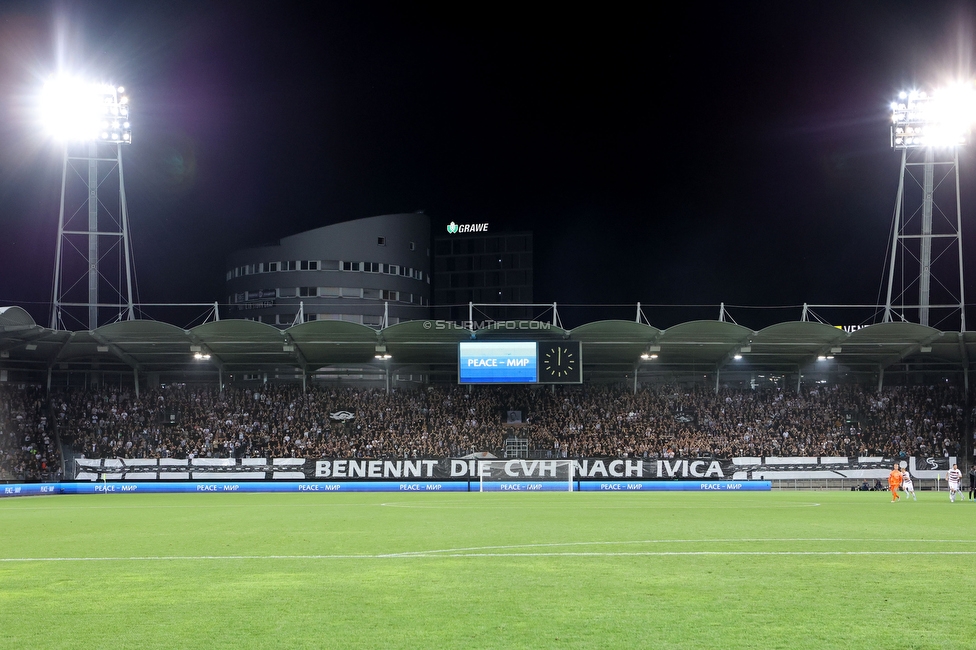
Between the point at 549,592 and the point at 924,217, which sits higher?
the point at 924,217

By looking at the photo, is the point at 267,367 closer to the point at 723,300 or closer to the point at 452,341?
the point at 452,341

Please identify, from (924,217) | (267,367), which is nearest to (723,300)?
(924,217)

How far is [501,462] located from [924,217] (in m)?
25.3

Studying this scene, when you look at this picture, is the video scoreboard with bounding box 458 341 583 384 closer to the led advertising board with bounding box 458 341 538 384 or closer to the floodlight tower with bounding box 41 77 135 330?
the led advertising board with bounding box 458 341 538 384

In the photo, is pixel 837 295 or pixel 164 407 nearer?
pixel 164 407

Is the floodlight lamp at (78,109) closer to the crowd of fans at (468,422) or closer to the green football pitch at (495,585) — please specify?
the crowd of fans at (468,422)

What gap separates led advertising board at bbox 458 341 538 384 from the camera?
4531cm

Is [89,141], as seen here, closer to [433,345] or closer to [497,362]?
[433,345]

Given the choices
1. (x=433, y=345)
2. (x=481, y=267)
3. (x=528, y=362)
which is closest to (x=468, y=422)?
(x=433, y=345)

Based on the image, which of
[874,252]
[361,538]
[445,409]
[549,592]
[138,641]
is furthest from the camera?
[874,252]

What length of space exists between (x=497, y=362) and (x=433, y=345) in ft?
15.6

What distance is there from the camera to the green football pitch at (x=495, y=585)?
750cm

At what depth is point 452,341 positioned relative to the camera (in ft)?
156

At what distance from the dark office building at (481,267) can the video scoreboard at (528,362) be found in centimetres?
4840
